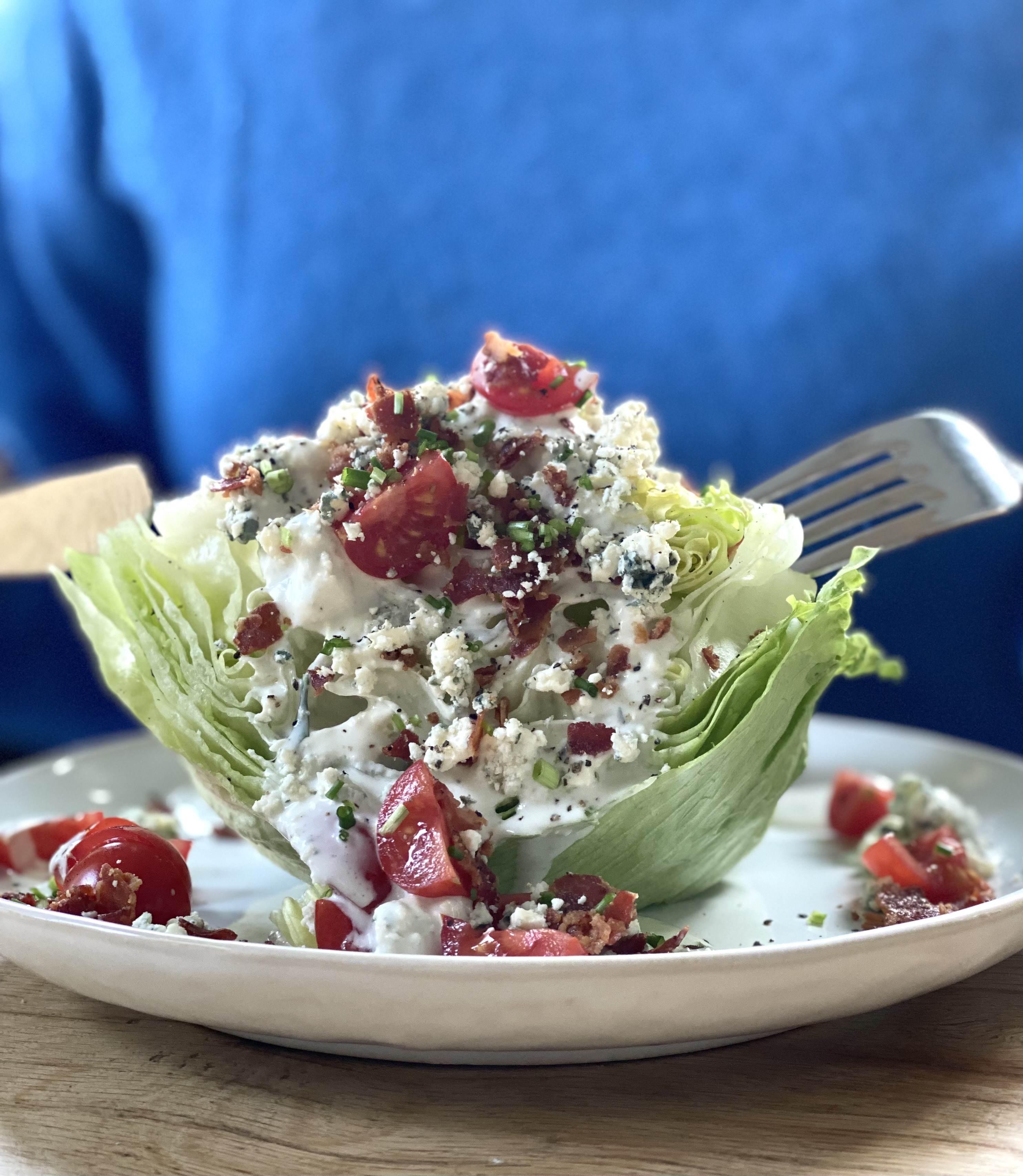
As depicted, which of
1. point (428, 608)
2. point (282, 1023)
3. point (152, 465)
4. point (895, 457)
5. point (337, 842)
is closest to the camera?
point (282, 1023)

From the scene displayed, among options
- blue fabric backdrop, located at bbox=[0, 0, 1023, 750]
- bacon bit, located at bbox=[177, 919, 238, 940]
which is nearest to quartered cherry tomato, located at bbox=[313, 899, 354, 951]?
bacon bit, located at bbox=[177, 919, 238, 940]

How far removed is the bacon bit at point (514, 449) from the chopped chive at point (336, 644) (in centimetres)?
37

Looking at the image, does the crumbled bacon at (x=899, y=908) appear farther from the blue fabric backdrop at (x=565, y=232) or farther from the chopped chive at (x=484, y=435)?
the blue fabric backdrop at (x=565, y=232)

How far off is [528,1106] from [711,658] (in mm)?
732

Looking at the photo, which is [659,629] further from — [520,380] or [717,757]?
[520,380]

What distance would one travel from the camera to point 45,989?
1.78 m

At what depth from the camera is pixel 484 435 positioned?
76.7 inches

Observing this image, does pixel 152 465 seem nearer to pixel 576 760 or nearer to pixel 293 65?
pixel 293 65

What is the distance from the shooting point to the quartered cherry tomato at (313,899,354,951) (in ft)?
5.45

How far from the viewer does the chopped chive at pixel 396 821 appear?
5.50ft

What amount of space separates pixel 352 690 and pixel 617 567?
0.43 m

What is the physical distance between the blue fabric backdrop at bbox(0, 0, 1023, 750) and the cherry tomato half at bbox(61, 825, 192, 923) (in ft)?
8.56

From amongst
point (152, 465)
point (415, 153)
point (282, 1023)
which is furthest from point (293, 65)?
point (282, 1023)

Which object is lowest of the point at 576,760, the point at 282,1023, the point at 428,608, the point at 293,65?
the point at 282,1023
